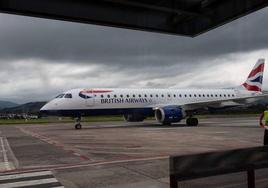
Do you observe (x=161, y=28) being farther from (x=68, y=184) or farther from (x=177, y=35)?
(x=68, y=184)

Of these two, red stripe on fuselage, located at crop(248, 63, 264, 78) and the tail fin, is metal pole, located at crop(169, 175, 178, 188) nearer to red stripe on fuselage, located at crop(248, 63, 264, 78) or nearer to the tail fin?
the tail fin

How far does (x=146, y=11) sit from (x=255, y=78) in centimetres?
3848

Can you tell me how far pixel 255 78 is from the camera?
42438mm

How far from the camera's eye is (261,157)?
5.34 meters

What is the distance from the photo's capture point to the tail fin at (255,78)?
4234 cm

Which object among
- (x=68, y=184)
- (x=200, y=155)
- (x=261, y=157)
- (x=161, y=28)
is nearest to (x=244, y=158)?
(x=261, y=157)

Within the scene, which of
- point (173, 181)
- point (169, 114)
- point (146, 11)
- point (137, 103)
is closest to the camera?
point (173, 181)

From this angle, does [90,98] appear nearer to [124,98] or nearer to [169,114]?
[124,98]

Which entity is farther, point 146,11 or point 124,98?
point 124,98

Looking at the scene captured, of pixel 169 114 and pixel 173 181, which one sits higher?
pixel 169 114

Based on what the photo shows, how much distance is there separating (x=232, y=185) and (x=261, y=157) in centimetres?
58

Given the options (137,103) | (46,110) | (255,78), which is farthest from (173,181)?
(255,78)

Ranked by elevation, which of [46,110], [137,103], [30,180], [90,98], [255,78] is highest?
[255,78]

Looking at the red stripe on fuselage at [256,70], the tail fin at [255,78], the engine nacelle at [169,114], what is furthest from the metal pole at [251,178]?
the red stripe on fuselage at [256,70]
